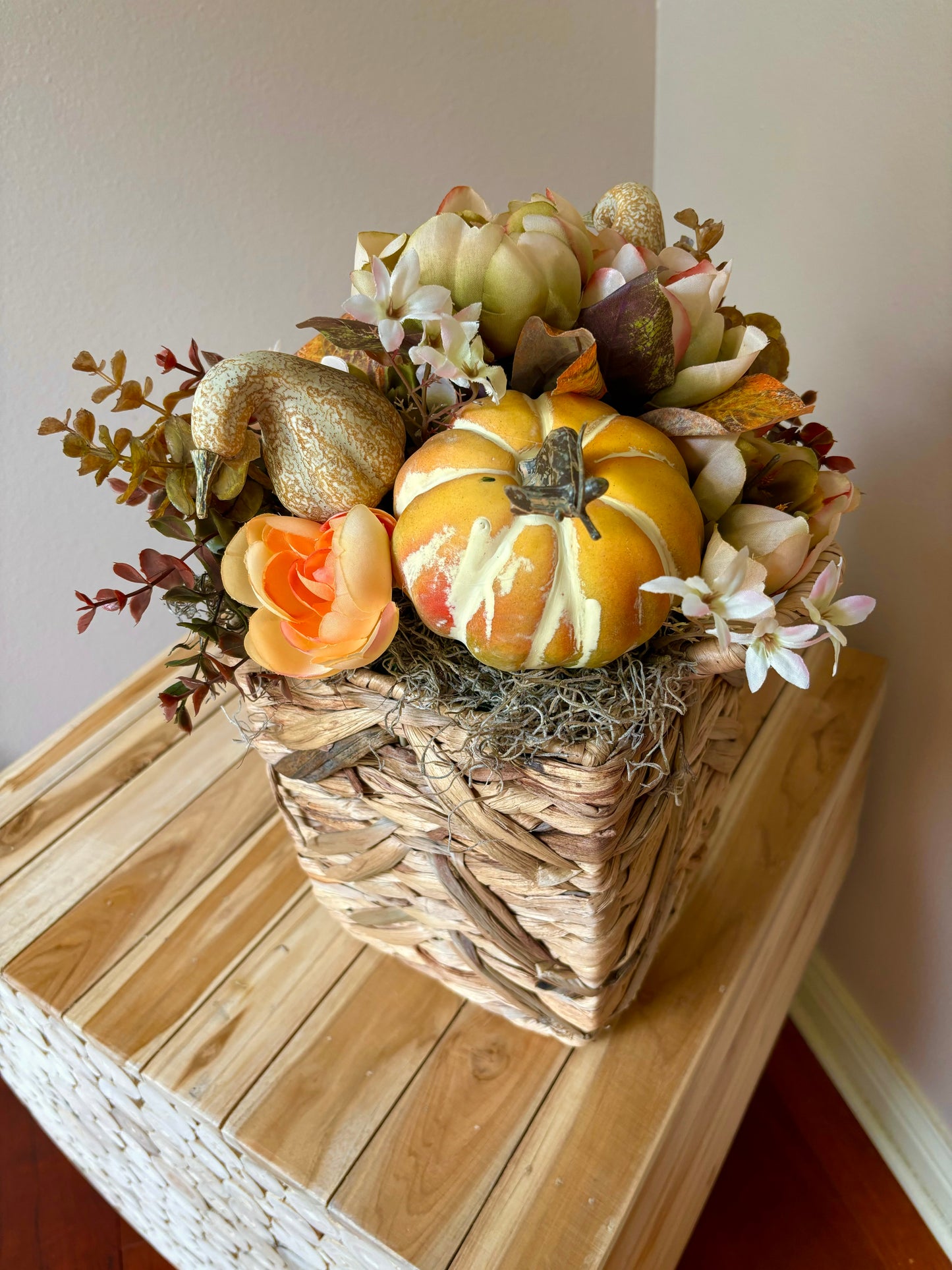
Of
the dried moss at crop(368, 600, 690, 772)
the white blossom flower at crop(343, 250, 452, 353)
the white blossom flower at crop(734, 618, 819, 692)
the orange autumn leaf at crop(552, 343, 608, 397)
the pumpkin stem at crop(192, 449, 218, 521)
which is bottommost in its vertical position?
the dried moss at crop(368, 600, 690, 772)

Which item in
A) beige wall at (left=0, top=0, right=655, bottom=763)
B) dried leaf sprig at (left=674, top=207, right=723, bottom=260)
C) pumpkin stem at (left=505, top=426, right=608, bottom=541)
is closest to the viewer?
pumpkin stem at (left=505, top=426, right=608, bottom=541)

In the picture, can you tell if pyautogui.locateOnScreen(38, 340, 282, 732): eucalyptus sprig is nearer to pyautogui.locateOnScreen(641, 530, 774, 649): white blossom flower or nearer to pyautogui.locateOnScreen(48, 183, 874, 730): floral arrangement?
pyautogui.locateOnScreen(48, 183, 874, 730): floral arrangement

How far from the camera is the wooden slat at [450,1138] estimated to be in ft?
1.73

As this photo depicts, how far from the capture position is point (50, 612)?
3.39 ft

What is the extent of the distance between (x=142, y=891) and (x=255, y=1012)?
150 mm

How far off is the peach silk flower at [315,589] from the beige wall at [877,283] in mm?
504

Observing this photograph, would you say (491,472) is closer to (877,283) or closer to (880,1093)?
(877,283)

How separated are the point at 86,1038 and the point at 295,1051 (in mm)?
151

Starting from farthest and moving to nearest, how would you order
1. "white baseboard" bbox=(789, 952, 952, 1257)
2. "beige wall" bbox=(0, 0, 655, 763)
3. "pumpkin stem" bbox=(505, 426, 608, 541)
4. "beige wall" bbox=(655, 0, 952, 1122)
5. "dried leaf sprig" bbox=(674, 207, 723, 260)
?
"white baseboard" bbox=(789, 952, 952, 1257), "beige wall" bbox=(0, 0, 655, 763), "beige wall" bbox=(655, 0, 952, 1122), "dried leaf sprig" bbox=(674, 207, 723, 260), "pumpkin stem" bbox=(505, 426, 608, 541)

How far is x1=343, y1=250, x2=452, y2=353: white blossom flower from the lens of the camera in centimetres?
40

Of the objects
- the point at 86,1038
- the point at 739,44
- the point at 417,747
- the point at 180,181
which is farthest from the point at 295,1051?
the point at 739,44

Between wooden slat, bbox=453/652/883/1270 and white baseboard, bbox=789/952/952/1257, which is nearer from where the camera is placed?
wooden slat, bbox=453/652/883/1270

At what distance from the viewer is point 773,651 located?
376 millimetres

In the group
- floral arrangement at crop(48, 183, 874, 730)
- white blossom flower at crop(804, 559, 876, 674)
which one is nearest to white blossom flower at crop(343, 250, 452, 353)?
floral arrangement at crop(48, 183, 874, 730)
